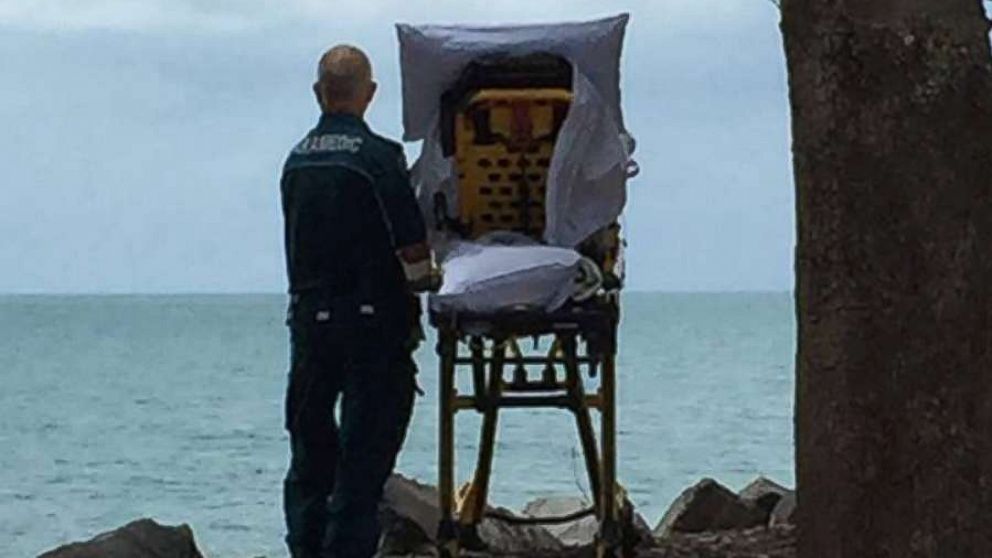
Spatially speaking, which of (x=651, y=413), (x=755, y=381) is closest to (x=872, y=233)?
(x=651, y=413)

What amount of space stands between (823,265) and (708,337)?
78.2 meters

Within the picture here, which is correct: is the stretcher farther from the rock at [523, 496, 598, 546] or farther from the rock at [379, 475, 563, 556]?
the rock at [523, 496, 598, 546]

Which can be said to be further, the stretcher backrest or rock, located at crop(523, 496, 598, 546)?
rock, located at crop(523, 496, 598, 546)

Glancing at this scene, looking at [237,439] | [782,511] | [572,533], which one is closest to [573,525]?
[572,533]

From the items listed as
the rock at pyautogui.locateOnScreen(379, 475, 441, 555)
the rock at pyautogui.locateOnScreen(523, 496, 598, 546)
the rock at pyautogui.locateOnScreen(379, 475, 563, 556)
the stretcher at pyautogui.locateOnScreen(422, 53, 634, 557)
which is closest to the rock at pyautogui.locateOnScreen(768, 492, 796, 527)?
the rock at pyautogui.locateOnScreen(523, 496, 598, 546)

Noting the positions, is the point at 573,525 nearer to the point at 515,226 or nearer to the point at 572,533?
the point at 572,533

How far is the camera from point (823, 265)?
5.18 metres

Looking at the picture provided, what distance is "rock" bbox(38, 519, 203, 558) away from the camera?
11.2 metres

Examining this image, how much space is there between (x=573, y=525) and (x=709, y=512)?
1.99ft

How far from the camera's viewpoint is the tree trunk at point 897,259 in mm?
5137

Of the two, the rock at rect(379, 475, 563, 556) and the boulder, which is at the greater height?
the rock at rect(379, 475, 563, 556)

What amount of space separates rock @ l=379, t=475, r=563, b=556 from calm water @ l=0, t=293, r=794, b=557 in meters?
0.40

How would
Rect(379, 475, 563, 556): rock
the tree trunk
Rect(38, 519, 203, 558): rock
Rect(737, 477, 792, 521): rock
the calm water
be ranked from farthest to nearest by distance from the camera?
1. the calm water
2. Rect(737, 477, 792, 521): rock
3. Rect(38, 519, 203, 558): rock
4. Rect(379, 475, 563, 556): rock
5. the tree trunk

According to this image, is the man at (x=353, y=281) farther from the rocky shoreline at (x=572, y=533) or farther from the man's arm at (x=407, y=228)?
the rocky shoreline at (x=572, y=533)
